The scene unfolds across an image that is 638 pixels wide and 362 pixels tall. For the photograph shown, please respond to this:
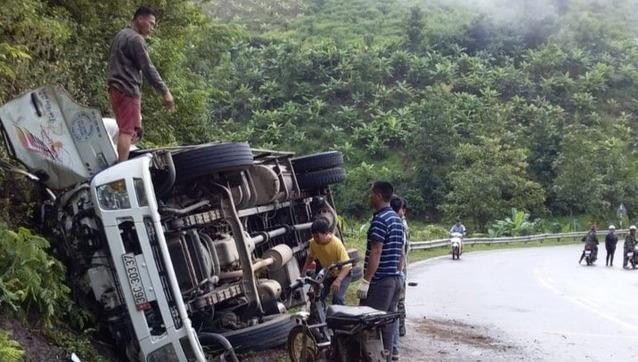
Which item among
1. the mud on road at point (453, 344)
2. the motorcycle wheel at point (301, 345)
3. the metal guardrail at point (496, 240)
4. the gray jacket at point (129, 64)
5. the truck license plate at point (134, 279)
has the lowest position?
the metal guardrail at point (496, 240)

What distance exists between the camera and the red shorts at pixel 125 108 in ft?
20.4

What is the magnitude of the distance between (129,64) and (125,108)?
38 cm

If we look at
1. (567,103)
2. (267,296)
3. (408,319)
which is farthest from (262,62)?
(267,296)

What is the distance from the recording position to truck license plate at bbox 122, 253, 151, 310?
524cm

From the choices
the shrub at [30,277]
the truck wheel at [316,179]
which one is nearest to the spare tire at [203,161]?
the shrub at [30,277]

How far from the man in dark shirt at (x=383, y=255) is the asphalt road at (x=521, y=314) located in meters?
2.12

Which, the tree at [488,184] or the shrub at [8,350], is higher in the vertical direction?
the shrub at [8,350]

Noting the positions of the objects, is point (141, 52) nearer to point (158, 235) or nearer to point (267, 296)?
point (158, 235)

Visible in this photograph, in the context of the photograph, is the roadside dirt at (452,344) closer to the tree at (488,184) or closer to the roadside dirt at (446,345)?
the roadside dirt at (446,345)

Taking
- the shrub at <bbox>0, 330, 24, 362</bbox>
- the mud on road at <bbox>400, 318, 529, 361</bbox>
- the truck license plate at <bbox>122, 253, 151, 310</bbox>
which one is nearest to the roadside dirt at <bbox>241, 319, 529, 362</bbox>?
the mud on road at <bbox>400, 318, 529, 361</bbox>

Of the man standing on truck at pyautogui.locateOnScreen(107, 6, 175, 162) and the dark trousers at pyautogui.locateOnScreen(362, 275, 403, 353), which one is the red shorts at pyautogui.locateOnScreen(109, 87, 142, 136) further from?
the dark trousers at pyautogui.locateOnScreen(362, 275, 403, 353)

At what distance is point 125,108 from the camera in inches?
247

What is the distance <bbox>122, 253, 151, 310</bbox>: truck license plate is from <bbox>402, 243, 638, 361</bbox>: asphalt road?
12.7 feet

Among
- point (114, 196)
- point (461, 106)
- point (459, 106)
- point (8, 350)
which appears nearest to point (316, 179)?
point (114, 196)
